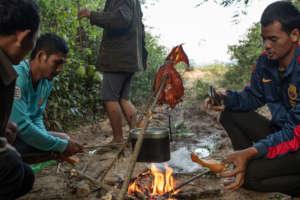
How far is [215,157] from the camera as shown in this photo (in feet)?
12.6

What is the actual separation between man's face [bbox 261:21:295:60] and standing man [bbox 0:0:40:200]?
1.94 metres

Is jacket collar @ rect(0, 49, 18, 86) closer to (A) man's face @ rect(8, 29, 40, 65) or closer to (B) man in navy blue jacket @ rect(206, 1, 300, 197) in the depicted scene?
(A) man's face @ rect(8, 29, 40, 65)

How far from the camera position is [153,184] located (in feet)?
9.16

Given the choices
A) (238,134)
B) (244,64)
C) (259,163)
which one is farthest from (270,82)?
(244,64)

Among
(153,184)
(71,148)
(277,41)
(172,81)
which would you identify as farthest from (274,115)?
(71,148)

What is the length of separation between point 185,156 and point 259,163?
1.77 meters

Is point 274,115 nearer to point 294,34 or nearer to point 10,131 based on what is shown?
point 294,34

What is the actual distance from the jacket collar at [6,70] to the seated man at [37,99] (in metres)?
0.90

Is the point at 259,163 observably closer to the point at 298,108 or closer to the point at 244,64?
the point at 298,108

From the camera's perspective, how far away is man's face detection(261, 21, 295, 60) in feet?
7.59

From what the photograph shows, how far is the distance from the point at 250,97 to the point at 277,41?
0.82 meters

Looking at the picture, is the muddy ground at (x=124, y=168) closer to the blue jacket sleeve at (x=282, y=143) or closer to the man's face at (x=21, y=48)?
the blue jacket sleeve at (x=282, y=143)

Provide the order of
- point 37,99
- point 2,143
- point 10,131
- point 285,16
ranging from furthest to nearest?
1. point 37,99
2. point 285,16
3. point 10,131
4. point 2,143

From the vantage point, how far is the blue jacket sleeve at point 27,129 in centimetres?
251
